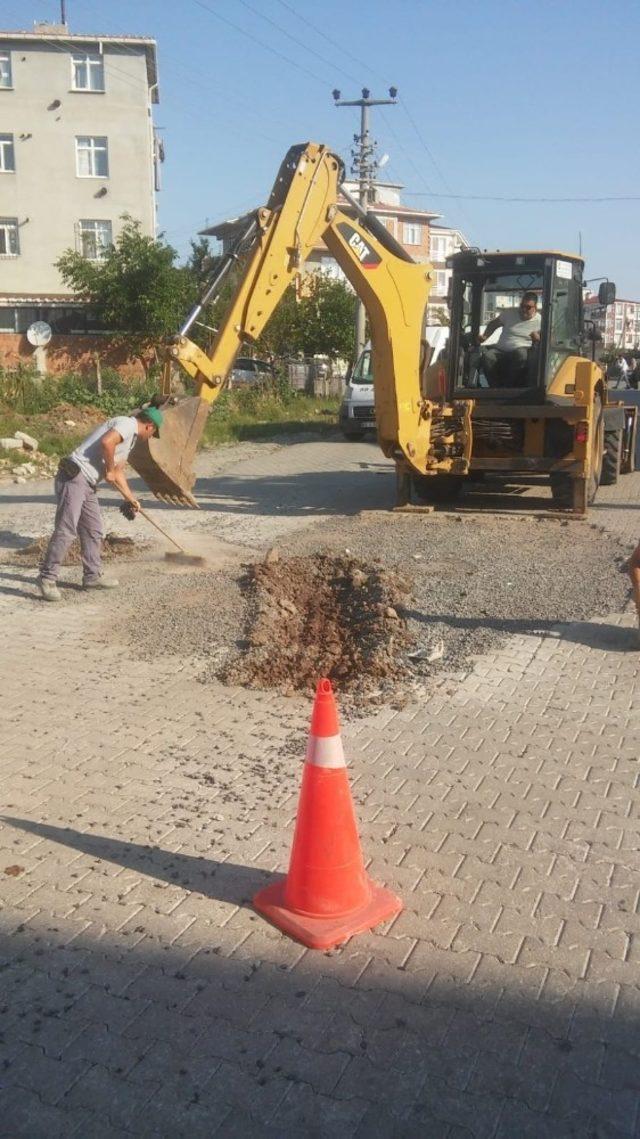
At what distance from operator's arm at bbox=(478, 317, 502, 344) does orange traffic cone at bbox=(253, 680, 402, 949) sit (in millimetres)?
9449

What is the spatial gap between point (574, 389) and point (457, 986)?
31.5 feet

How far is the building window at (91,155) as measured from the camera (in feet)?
145

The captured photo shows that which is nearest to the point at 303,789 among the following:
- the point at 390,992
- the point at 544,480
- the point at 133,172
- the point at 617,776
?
the point at 390,992

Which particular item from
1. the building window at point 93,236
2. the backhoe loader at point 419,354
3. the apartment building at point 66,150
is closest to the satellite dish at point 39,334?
the building window at point 93,236

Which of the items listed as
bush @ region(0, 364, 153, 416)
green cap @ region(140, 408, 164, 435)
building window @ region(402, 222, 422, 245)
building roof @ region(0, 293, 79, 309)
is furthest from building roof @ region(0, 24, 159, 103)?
green cap @ region(140, 408, 164, 435)

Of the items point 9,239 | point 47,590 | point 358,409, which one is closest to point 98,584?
point 47,590

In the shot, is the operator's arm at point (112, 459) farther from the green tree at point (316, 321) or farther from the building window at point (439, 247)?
the building window at point (439, 247)

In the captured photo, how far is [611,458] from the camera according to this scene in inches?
581

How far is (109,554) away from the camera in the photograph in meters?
9.93

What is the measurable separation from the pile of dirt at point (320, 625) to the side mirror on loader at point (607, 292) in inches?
237

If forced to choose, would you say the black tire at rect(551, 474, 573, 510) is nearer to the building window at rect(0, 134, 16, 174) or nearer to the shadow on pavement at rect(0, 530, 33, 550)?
the shadow on pavement at rect(0, 530, 33, 550)

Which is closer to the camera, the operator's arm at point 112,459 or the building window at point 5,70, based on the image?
the operator's arm at point 112,459

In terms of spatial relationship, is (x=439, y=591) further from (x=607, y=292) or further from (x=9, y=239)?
(x=9, y=239)

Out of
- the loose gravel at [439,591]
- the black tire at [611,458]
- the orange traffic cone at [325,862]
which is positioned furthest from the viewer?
the black tire at [611,458]
